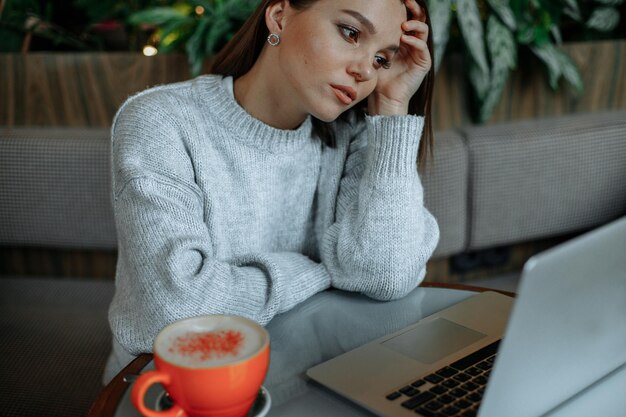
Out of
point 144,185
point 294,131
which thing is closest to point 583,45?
point 294,131

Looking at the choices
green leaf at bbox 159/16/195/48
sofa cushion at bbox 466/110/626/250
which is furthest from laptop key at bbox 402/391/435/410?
green leaf at bbox 159/16/195/48

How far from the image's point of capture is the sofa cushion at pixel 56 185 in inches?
71.7

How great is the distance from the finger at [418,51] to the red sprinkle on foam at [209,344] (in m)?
0.71

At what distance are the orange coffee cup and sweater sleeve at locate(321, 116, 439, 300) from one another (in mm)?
429

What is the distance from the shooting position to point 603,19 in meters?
2.21

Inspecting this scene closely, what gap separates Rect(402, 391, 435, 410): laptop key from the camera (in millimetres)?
716

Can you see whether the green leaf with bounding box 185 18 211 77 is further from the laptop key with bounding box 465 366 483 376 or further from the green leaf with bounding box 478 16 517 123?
the laptop key with bounding box 465 366 483 376

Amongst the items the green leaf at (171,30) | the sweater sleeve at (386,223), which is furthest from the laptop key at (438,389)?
the green leaf at (171,30)

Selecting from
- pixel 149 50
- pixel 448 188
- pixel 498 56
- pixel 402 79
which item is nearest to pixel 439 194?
pixel 448 188

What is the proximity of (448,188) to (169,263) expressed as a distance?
1.12m

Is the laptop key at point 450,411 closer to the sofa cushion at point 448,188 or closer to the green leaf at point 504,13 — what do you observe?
the sofa cushion at point 448,188

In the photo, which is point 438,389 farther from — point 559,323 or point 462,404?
point 559,323

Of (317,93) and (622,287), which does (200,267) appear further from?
(622,287)

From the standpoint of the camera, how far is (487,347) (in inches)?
34.0
